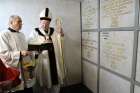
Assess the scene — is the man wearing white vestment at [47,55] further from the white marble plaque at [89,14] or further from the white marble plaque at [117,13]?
the white marble plaque at [117,13]

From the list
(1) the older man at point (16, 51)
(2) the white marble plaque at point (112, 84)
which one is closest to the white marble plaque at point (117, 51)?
(2) the white marble plaque at point (112, 84)

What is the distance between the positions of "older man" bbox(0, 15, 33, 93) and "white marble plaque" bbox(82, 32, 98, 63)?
1088 mm

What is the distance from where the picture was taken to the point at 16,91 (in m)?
1.89

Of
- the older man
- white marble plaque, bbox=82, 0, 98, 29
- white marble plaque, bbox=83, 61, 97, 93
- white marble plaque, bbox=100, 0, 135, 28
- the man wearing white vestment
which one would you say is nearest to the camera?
white marble plaque, bbox=100, 0, 135, 28

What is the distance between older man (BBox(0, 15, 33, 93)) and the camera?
1.78 metres

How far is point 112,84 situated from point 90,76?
683mm

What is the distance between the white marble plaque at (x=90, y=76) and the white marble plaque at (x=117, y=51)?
37cm

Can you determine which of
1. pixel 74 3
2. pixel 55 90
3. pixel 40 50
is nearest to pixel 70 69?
pixel 55 90

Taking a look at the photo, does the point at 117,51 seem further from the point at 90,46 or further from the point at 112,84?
the point at 90,46

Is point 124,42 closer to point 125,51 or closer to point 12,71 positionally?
point 125,51

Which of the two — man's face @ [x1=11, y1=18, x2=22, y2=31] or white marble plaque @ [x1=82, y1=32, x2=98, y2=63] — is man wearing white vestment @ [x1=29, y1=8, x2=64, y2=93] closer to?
man's face @ [x1=11, y1=18, x2=22, y2=31]

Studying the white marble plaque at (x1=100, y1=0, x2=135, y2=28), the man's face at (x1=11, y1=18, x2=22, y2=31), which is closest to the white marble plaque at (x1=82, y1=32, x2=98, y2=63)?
the white marble plaque at (x1=100, y1=0, x2=135, y2=28)

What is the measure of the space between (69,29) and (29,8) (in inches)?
32.6

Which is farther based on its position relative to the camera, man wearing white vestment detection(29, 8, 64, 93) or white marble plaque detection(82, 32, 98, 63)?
white marble plaque detection(82, 32, 98, 63)
